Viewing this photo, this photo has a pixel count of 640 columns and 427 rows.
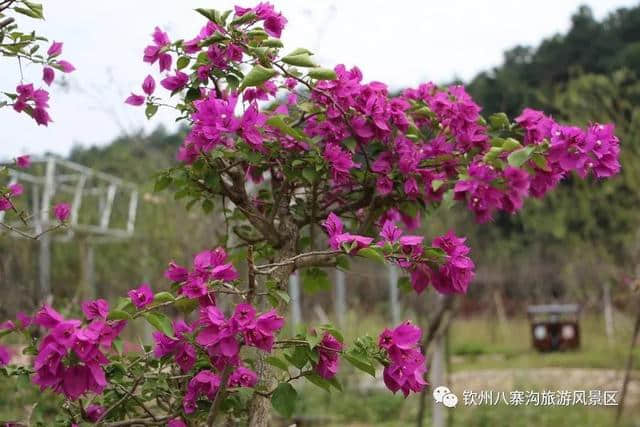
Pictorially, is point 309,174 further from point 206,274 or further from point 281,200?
point 206,274

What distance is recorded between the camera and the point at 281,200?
1.58 meters

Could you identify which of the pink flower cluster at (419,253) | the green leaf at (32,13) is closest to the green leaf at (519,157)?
the pink flower cluster at (419,253)

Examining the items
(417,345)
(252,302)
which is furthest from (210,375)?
(417,345)

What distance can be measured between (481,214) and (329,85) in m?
0.37

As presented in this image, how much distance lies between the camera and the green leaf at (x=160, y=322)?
1088 mm

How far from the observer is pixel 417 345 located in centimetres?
121

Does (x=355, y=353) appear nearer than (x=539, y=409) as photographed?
Yes

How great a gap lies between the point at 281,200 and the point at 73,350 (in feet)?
2.05

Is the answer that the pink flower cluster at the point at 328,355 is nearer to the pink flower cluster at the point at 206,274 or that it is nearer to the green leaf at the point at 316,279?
the pink flower cluster at the point at 206,274

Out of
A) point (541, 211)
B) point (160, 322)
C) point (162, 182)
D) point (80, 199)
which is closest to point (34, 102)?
point (162, 182)

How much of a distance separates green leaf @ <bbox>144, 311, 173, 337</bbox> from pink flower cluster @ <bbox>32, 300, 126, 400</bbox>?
0.15 ft

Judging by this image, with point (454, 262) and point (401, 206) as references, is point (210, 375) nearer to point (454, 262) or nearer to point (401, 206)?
point (454, 262)

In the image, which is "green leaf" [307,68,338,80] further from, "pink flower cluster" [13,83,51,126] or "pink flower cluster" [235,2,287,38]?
"pink flower cluster" [13,83,51,126]

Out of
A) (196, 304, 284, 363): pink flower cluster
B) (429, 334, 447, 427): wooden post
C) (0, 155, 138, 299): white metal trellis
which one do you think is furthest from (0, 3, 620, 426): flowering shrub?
(0, 155, 138, 299): white metal trellis
